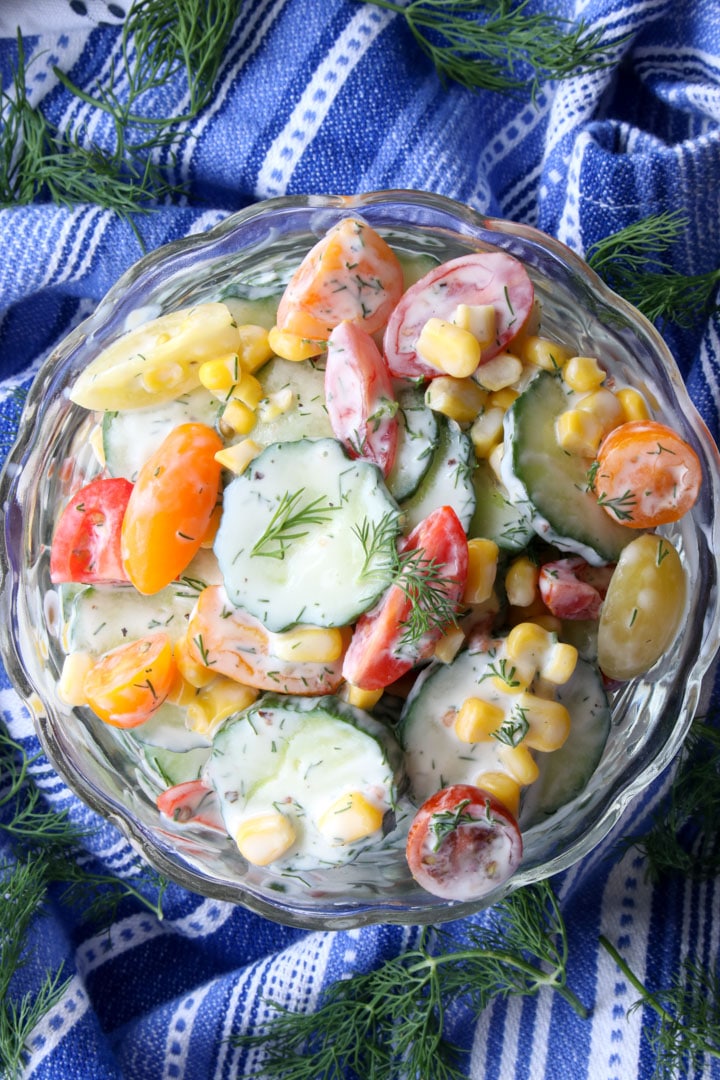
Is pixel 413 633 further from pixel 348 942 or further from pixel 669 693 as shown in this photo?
pixel 348 942

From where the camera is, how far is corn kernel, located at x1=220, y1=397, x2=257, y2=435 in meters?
1.66

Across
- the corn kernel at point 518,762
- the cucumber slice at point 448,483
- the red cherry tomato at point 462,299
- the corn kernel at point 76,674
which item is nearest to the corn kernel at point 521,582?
the cucumber slice at point 448,483

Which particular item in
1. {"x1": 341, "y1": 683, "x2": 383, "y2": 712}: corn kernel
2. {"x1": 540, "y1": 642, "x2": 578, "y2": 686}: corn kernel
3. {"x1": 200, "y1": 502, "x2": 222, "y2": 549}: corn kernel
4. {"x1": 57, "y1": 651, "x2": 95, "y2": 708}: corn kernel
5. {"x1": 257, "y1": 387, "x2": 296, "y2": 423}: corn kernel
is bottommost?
{"x1": 57, "y1": 651, "x2": 95, "y2": 708}: corn kernel

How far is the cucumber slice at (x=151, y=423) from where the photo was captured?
1715 millimetres

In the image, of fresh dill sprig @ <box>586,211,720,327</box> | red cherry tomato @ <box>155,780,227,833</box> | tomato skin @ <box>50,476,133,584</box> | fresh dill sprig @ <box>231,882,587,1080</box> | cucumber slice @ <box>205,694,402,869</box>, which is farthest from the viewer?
fresh dill sprig @ <box>231,882,587,1080</box>

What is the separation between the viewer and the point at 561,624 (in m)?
1.72

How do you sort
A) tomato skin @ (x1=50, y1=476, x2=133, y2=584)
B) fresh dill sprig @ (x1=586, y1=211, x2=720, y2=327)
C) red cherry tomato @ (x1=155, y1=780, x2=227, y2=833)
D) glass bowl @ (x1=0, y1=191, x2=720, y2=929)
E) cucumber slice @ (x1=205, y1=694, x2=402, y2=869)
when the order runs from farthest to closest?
1. fresh dill sprig @ (x1=586, y1=211, x2=720, y2=327)
2. glass bowl @ (x1=0, y1=191, x2=720, y2=929)
3. red cherry tomato @ (x1=155, y1=780, x2=227, y2=833)
4. tomato skin @ (x1=50, y1=476, x2=133, y2=584)
5. cucumber slice @ (x1=205, y1=694, x2=402, y2=869)

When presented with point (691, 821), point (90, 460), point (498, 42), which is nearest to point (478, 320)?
point (90, 460)

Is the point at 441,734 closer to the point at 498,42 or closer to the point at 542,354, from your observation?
the point at 542,354

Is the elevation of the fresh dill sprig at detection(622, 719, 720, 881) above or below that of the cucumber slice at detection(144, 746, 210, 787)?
below

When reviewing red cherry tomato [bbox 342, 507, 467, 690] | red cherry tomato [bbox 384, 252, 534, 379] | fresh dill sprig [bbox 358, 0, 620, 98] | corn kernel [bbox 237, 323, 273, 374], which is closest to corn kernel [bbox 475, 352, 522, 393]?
red cherry tomato [bbox 384, 252, 534, 379]

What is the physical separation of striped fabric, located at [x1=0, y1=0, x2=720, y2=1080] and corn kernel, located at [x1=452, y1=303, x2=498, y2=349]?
86cm

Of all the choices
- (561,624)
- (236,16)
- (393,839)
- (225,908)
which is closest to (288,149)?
(236,16)

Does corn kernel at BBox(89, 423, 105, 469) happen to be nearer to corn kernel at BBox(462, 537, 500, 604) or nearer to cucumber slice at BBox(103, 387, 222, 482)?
cucumber slice at BBox(103, 387, 222, 482)
